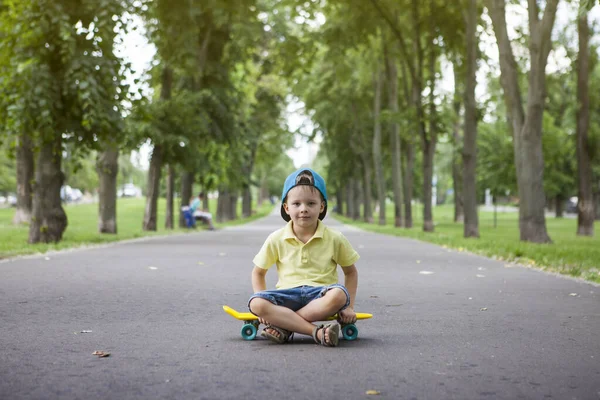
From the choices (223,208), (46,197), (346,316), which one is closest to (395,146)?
(223,208)

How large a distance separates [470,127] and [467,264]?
11.1m

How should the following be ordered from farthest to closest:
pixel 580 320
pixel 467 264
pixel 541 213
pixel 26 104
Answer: pixel 541 213 < pixel 26 104 < pixel 467 264 < pixel 580 320

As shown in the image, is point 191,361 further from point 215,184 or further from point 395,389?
point 215,184

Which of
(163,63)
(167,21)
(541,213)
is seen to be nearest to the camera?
(541,213)

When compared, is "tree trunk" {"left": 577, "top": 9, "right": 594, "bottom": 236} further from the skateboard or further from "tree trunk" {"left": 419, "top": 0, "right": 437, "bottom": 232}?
the skateboard

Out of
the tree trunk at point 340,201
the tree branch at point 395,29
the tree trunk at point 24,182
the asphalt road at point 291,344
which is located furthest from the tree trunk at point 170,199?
the tree trunk at point 340,201

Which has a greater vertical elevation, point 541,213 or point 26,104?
point 26,104

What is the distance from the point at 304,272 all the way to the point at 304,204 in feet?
1.61

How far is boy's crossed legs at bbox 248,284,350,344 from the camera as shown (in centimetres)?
537

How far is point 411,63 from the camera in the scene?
91.1 ft

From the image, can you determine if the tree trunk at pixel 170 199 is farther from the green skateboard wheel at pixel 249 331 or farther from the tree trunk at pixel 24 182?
the green skateboard wheel at pixel 249 331

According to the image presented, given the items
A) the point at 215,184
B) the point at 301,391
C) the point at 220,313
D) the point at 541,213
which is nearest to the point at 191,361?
the point at 301,391

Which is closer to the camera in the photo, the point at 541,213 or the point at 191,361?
the point at 191,361

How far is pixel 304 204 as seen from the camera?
5.45 m
